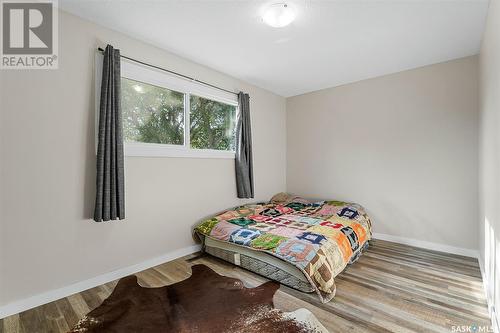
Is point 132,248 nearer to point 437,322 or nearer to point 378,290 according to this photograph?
point 378,290

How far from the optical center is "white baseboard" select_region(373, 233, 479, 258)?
8.71 ft

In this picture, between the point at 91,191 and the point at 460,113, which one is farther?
the point at 460,113

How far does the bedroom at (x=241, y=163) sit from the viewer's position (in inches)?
67.5

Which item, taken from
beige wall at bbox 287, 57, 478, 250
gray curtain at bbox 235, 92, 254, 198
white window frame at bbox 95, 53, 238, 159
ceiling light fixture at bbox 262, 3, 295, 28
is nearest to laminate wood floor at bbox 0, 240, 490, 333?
beige wall at bbox 287, 57, 478, 250

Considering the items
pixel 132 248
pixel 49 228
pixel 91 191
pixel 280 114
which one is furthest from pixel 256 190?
pixel 49 228

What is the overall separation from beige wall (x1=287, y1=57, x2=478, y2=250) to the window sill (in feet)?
6.32

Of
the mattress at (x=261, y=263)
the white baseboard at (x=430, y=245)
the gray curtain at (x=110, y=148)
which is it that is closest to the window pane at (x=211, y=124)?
the gray curtain at (x=110, y=148)

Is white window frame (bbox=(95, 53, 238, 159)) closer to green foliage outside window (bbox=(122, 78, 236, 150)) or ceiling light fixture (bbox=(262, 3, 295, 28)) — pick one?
green foliage outside window (bbox=(122, 78, 236, 150))

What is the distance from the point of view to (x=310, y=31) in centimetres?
221

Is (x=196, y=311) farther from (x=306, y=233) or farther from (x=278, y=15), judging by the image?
(x=278, y=15)

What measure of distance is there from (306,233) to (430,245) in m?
1.87

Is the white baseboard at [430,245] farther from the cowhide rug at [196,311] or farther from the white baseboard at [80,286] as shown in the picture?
the white baseboard at [80,286]

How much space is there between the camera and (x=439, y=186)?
2863 millimetres

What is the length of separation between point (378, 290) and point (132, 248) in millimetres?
2387
